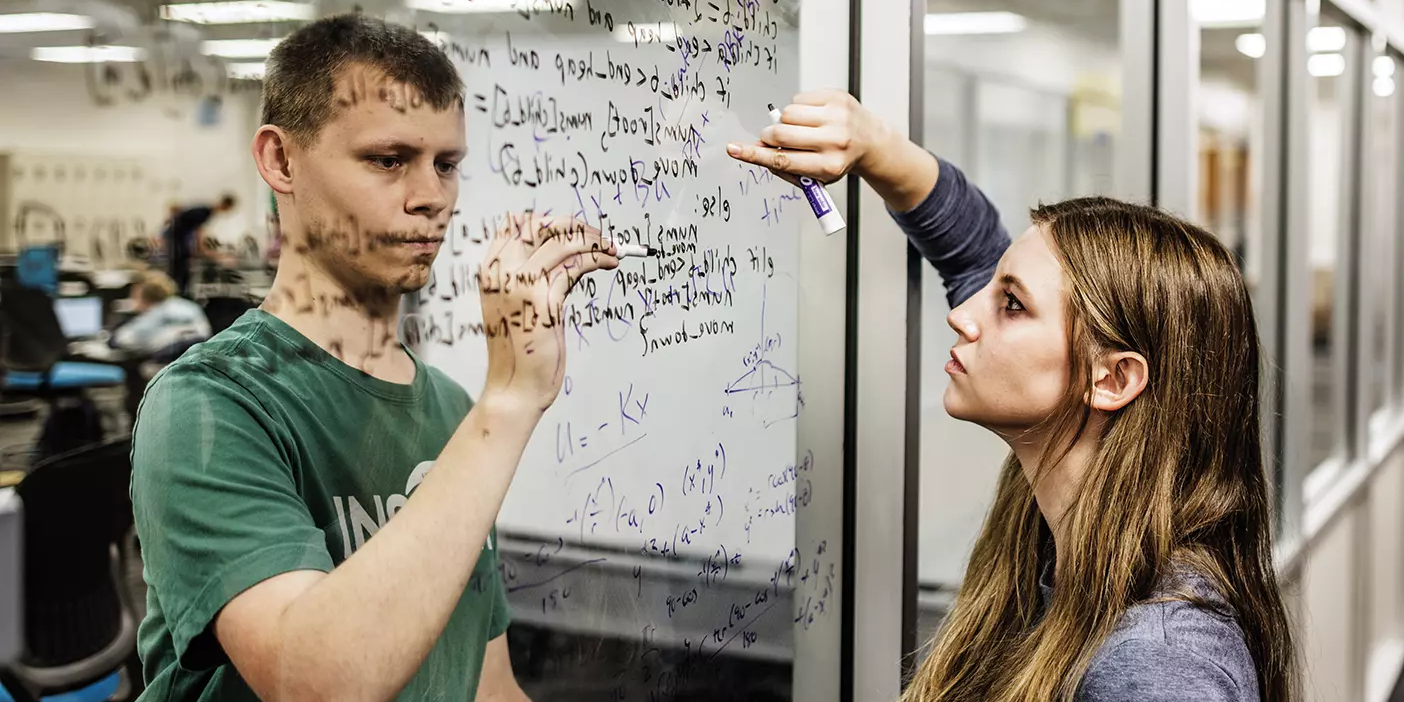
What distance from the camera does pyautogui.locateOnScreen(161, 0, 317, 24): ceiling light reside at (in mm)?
700

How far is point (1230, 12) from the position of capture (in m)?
3.65

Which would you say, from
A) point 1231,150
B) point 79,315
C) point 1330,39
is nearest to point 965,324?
point 79,315

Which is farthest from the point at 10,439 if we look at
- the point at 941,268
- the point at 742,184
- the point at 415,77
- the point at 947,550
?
the point at 947,550

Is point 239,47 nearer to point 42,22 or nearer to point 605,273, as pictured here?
point 42,22

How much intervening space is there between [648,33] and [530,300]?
12.6 inches

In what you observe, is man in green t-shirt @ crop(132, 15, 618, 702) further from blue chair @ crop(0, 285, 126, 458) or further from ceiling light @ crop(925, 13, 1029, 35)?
ceiling light @ crop(925, 13, 1029, 35)

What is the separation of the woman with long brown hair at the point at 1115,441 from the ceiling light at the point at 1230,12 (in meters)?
1.89

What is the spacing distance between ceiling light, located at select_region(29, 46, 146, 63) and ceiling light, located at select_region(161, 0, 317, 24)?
0.03m

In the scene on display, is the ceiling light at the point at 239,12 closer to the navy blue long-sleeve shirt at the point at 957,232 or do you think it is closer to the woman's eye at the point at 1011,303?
the woman's eye at the point at 1011,303

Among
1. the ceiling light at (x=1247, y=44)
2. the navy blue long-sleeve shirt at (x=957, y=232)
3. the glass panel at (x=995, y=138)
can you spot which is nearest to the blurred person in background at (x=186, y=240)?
the navy blue long-sleeve shirt at (x=957, y=232)

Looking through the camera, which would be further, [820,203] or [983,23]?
[983,23]

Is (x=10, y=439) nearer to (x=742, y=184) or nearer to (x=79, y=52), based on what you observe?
(x=79, y=52)

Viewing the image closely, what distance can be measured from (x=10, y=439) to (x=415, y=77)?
0.36 metres

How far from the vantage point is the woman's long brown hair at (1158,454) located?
1.09m
